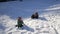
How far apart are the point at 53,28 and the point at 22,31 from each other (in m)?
1.63

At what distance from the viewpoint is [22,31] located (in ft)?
22.5

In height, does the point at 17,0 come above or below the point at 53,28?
above

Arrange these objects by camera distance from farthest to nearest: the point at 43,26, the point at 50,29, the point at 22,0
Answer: the point at 22,0 < the point at 43,26 < the point at 50,29

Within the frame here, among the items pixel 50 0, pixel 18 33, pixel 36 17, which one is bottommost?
pixel 18 33

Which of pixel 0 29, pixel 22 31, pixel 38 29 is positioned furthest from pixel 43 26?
pixel 0 29

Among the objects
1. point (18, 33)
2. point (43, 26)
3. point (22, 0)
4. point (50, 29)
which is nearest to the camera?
point (18, 33)

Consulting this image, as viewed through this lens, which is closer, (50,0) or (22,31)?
(22,31)

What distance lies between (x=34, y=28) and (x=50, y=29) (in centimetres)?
83

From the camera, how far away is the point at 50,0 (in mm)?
18531

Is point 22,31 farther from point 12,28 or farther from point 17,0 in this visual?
point 17,0

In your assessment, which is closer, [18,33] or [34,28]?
[18,33]

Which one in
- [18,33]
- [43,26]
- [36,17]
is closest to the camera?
[18,33]

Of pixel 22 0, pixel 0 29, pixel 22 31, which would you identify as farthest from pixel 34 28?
pixel 22 0

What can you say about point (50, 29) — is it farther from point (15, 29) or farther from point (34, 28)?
point (15, 29)
